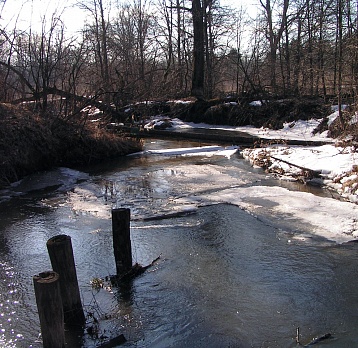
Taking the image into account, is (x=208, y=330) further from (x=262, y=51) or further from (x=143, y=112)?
(x=262, y=51)

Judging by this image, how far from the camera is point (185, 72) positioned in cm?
3247

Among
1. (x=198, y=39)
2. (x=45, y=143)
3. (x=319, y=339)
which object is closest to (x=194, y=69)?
(x=198, y=39)

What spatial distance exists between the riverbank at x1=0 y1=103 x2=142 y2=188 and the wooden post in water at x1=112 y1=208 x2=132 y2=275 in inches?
Answer: 265

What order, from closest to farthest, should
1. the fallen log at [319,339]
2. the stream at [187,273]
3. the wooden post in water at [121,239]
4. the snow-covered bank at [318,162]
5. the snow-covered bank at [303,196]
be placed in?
the fallen log at [319,339], the stream at [187,273], the wooden post in water at [121,239], the snow-covered bank at [303,196], the snow-covered bank at [318,162]

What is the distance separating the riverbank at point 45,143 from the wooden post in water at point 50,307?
8274mm

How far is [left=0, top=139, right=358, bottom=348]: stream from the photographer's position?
425 cm

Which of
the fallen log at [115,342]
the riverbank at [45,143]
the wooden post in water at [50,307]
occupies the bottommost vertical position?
the fallen log at [115,342]

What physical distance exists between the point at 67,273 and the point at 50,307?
0.85 meters

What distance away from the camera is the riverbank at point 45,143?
11445mm

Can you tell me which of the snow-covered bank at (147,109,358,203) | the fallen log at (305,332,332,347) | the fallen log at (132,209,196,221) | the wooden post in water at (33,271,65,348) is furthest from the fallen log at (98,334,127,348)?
the snow-covered bank at (147,109,358,203)

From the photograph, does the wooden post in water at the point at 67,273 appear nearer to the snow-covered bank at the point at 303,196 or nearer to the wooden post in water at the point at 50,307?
the wooden post in water at the point at 50,307

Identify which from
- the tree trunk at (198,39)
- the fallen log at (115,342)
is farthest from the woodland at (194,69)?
the fallen log at (115,342)

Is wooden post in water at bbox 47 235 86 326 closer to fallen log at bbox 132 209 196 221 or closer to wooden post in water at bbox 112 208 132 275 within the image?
wooden post in water at bbox 112 208 132 275

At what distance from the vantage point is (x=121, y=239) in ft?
17.4
